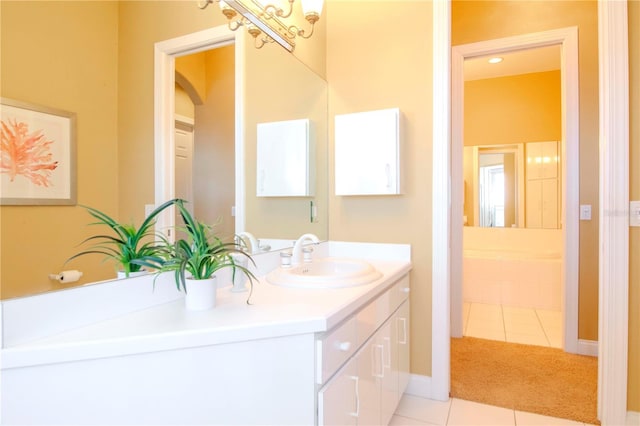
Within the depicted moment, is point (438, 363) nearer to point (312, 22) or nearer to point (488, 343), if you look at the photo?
point (488, 343)

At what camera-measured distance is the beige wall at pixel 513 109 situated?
4.23 meters

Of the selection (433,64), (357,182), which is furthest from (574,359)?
(433,64)

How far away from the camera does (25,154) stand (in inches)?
31.0

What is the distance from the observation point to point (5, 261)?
76 centimetres

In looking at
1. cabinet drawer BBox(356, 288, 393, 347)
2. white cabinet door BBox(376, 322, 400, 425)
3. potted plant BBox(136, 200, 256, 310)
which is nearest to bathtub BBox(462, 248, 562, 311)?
white cabinet door BBox(376, 322, 400, 425)

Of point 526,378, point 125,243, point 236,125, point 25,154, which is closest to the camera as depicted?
point 25,154

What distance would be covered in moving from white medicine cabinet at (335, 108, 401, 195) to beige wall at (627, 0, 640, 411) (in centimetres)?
111

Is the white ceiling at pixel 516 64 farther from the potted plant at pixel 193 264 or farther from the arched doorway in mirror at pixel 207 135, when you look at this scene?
the potted plant at pixel 193 264

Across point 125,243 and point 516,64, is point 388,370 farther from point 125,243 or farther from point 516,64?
point 516,64

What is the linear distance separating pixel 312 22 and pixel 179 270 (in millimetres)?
1579

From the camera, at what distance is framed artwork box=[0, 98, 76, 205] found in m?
0.76

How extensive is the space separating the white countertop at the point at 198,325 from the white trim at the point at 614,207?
4.32ft

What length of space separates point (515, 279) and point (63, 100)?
4030 mm

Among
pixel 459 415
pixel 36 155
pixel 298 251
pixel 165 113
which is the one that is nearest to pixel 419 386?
pixel 459 415
